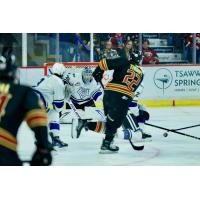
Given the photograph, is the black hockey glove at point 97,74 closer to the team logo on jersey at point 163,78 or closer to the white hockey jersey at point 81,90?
the white hockey jersey at point 81,90

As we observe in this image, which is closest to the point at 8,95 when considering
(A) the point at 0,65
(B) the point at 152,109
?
(A) the point at 0,65

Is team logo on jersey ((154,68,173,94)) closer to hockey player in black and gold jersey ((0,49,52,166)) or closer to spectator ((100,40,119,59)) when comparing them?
spectator ((100,40,119,59))

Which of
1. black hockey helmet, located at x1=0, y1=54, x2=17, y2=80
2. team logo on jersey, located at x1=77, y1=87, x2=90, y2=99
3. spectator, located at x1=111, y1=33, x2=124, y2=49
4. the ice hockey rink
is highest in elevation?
spectator, located at x1=111, y1=33, x2=124, y2=49

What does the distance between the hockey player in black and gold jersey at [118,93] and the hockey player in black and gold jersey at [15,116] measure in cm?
194

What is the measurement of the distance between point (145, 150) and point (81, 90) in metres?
0.72

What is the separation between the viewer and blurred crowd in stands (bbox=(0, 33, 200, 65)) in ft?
14.5

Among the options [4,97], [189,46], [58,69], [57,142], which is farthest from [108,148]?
[4,97]

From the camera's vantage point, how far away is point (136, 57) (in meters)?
4.78

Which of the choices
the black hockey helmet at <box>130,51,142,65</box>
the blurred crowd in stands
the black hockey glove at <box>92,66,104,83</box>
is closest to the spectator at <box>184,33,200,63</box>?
the blurred crowd in stands

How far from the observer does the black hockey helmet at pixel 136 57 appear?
4.75 metres

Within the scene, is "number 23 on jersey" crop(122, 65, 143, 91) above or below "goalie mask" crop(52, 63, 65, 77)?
below

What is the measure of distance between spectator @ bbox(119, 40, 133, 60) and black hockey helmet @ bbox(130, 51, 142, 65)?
28mm

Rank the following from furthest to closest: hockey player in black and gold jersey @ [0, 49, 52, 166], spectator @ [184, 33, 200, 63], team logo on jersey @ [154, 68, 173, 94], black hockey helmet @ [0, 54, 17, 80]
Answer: team logo on jersey @ [154, 68, 173, 94]
spectator @ [184, 33, 200, 63]
black hockey helmet @ [0, 54, 17, 80]
hockey player in black and gold jersey @ [0, 49, 52, 166]

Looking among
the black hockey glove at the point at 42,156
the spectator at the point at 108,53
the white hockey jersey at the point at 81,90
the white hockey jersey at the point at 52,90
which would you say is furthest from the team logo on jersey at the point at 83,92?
the black hockey glove at the point at 42,156
